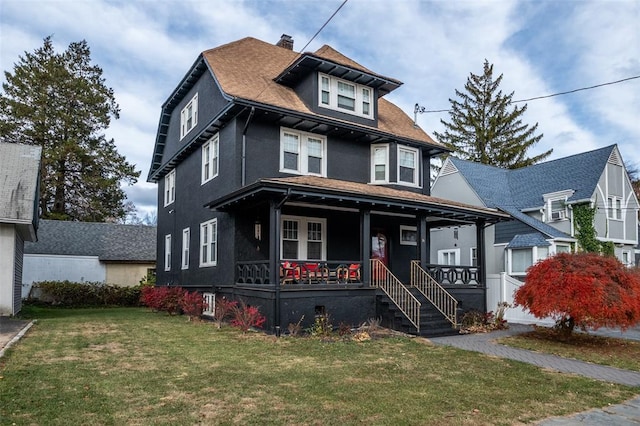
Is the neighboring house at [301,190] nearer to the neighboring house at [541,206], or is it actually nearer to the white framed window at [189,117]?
the white framed window at [189,117]

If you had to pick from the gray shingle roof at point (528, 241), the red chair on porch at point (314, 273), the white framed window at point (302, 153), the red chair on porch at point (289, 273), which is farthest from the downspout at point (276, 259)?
the gray shingle roof at point (528, 241)

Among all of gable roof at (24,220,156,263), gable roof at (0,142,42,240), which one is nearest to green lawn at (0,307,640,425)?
gable roof at (0,142,42,240)

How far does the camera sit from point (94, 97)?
37062 millimetres

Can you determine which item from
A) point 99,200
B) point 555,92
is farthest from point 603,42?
point 99,200

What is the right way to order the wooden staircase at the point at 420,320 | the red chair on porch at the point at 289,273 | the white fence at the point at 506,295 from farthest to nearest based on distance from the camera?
the white fence at the point at 506,295, the red chair on porch at the point at 289,273, the wooden staircase at the point at 420,320

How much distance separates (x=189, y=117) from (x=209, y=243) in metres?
5.86

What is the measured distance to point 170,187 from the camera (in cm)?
2211

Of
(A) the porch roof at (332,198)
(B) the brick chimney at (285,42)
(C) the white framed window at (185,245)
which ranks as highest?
(B) the brick chimney at (285,42)

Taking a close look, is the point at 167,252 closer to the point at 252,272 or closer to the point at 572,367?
the point at 252,272

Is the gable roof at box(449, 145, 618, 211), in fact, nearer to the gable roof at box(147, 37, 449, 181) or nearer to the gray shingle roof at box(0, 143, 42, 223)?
the gable roof at box(147, 37, 449, 181)

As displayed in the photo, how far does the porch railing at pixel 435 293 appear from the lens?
13.5 metres

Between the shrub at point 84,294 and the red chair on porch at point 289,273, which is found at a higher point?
the red chair on porch at point 289,273

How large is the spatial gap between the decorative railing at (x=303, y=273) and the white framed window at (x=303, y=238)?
1265 mm

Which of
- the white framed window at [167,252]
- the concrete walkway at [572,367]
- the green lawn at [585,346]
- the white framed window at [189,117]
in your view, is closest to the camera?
the concrete walkway at [572,367]
